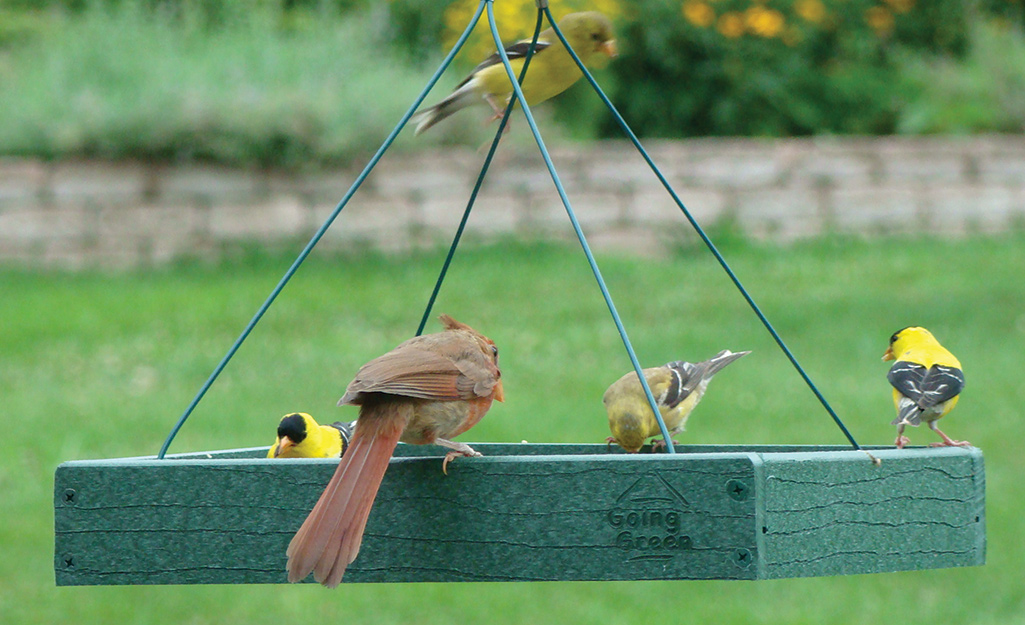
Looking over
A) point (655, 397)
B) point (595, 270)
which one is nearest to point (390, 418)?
point (595, 270)

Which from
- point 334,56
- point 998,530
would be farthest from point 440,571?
point 334,56

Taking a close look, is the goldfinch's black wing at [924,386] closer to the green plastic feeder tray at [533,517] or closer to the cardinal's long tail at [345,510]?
the green plastic feeder tray at [533,517]

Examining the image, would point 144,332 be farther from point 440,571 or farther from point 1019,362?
point 440,571

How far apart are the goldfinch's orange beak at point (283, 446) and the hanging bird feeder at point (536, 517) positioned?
846 millimetres

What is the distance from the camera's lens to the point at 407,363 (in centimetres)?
314

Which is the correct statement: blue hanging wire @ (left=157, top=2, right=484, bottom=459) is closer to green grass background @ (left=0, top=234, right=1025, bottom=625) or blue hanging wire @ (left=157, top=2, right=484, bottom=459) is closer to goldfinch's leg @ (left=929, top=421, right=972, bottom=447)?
goldfinch's leg @ (left=929, top=421, right=972, bottom=447)

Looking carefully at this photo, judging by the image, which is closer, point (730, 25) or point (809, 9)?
point (730, 25)

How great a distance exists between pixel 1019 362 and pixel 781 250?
3.34m

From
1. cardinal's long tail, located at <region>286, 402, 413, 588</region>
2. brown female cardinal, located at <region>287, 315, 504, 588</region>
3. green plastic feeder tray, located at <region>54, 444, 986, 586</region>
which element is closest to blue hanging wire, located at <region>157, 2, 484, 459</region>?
green plastic feeder tray, located at <region>54, 444, 986, 586</region>

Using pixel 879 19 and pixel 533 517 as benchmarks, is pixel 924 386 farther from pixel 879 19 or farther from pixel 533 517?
pixel 879 19

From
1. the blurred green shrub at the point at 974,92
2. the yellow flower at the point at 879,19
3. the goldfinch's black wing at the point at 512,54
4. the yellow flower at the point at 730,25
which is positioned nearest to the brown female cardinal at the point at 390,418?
the goldfinch's black wing at the point at 512,54

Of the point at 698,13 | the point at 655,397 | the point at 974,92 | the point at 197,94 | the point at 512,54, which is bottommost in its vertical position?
the point at 655,397

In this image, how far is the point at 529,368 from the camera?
9.24 meters

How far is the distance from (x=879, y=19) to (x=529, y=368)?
9594mm
